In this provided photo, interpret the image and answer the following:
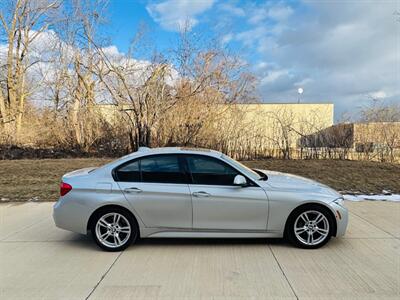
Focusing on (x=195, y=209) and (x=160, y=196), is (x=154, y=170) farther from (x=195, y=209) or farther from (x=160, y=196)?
(x=195, y=209)

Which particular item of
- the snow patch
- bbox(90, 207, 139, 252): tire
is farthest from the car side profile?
the snow patch

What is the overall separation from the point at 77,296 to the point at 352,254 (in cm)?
347

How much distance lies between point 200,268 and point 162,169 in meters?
1.50

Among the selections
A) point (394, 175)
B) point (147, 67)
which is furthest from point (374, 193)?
point (147, 67)

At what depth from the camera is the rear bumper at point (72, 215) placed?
14.5 ft

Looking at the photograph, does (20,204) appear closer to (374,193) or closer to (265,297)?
(265,297)

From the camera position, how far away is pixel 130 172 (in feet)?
15.0

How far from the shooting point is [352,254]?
167 inches

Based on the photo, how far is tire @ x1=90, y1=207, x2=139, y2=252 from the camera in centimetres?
444

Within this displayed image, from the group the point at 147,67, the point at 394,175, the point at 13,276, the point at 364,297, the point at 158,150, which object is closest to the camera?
the point at 364,297

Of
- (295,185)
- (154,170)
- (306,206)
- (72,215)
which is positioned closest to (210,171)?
(154,170)

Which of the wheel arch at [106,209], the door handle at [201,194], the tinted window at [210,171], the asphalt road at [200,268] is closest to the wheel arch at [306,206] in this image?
the asphalt road at [200,268]

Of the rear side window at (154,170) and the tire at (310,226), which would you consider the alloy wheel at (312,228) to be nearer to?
the tire at (310,226)

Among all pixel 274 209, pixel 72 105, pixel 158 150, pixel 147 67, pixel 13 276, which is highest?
pixel 147 67
